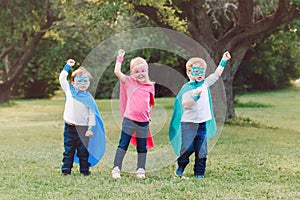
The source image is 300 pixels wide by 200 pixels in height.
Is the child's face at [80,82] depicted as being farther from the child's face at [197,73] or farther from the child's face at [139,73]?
the child's face at [197,73]

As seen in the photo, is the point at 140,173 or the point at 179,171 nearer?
the point at 140,173

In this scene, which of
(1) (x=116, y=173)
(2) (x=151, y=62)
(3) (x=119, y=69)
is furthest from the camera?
(2) (x=151, y=62)

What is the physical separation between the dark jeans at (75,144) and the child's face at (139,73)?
0.92m

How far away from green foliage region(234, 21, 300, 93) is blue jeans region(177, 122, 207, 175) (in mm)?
10193

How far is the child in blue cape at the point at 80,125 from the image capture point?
23.4 feet

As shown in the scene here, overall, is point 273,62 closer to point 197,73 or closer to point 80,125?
point 197,73

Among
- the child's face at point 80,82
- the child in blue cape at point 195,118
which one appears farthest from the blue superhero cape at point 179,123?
the child's face at point 80,82

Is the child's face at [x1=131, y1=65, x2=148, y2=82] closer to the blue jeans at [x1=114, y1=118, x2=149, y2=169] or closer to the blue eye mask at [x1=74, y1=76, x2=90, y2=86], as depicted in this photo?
the blue jeans at [x1=114, y1=118, x2=149, y2=169]

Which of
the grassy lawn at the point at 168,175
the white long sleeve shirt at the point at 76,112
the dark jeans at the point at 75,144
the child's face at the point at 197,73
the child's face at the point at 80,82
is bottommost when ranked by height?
the grassy lawn at the point at 168,175

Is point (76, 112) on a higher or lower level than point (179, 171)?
higher

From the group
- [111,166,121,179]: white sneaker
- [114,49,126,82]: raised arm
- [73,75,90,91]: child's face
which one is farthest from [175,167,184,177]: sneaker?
[73,75,90,91]: child's face

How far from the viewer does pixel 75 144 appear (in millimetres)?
7211

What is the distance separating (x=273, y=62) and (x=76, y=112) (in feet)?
70.8

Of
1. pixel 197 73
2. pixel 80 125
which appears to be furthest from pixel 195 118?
pixel 80 125
